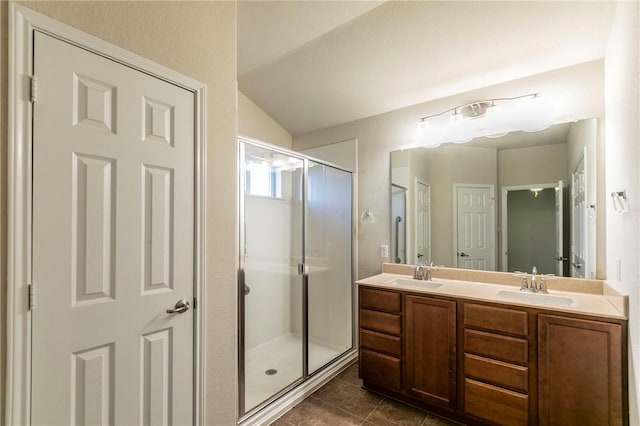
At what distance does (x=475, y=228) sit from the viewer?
252 centimetres

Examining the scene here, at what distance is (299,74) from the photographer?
2.61 metres

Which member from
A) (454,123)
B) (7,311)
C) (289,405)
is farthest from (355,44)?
(289,405)

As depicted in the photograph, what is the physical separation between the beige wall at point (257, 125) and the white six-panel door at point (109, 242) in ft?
5.20

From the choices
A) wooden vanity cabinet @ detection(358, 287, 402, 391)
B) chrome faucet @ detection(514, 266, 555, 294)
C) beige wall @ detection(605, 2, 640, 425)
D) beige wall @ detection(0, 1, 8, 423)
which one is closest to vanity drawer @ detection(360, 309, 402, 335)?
wooden vanity cabinet @ detection(358, 287, 402, 391)

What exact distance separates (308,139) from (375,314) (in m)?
2.10

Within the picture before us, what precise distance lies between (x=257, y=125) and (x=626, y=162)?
2.82 m

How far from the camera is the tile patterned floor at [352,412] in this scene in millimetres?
2053

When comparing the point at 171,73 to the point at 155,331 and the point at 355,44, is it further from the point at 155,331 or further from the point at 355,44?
the point at 355,44

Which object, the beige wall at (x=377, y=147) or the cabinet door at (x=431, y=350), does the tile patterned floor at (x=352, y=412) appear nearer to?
the cabinet door at (x=431, y=350)

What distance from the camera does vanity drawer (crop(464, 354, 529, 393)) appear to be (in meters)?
1.75

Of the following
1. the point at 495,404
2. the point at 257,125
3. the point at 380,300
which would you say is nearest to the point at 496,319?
the point at 495,404

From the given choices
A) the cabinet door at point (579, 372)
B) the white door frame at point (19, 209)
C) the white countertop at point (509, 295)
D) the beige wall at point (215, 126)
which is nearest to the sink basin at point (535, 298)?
the white countertop at point (509, 295)

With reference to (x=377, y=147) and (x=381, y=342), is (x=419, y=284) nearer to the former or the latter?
(x=381, y=342)

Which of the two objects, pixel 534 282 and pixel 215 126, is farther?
pixel 534 282
